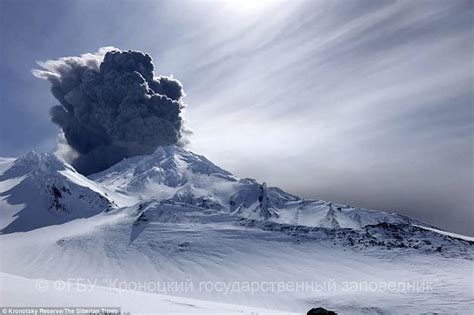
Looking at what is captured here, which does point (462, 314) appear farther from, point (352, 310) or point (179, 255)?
point (179, 255)

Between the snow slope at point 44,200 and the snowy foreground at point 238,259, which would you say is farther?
the snow slope at point 44,200

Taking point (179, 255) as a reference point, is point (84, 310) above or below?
above

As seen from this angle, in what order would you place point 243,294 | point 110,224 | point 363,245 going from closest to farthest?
1. point 243,294
2. point 363,245
3. point 110,224

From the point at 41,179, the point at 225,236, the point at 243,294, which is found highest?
the point at 41,179

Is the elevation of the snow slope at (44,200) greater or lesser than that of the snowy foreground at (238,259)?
greater

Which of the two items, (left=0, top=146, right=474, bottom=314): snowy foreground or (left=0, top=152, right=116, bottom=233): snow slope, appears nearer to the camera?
(left=0, top=146, right=474, bottom=314): snowy foreground

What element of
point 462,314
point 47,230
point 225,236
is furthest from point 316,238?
point 47,230

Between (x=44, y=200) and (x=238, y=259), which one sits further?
(x=44, y=200)

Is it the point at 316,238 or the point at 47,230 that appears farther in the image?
the point at 47,230

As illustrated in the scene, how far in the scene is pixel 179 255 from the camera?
3944 inches

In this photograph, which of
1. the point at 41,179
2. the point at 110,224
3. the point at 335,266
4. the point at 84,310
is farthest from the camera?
the point at 41,179

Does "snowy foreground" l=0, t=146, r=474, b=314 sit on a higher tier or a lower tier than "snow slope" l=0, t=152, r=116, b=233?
lower

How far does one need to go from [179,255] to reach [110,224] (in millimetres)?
42939

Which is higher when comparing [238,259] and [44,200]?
[44,200]
